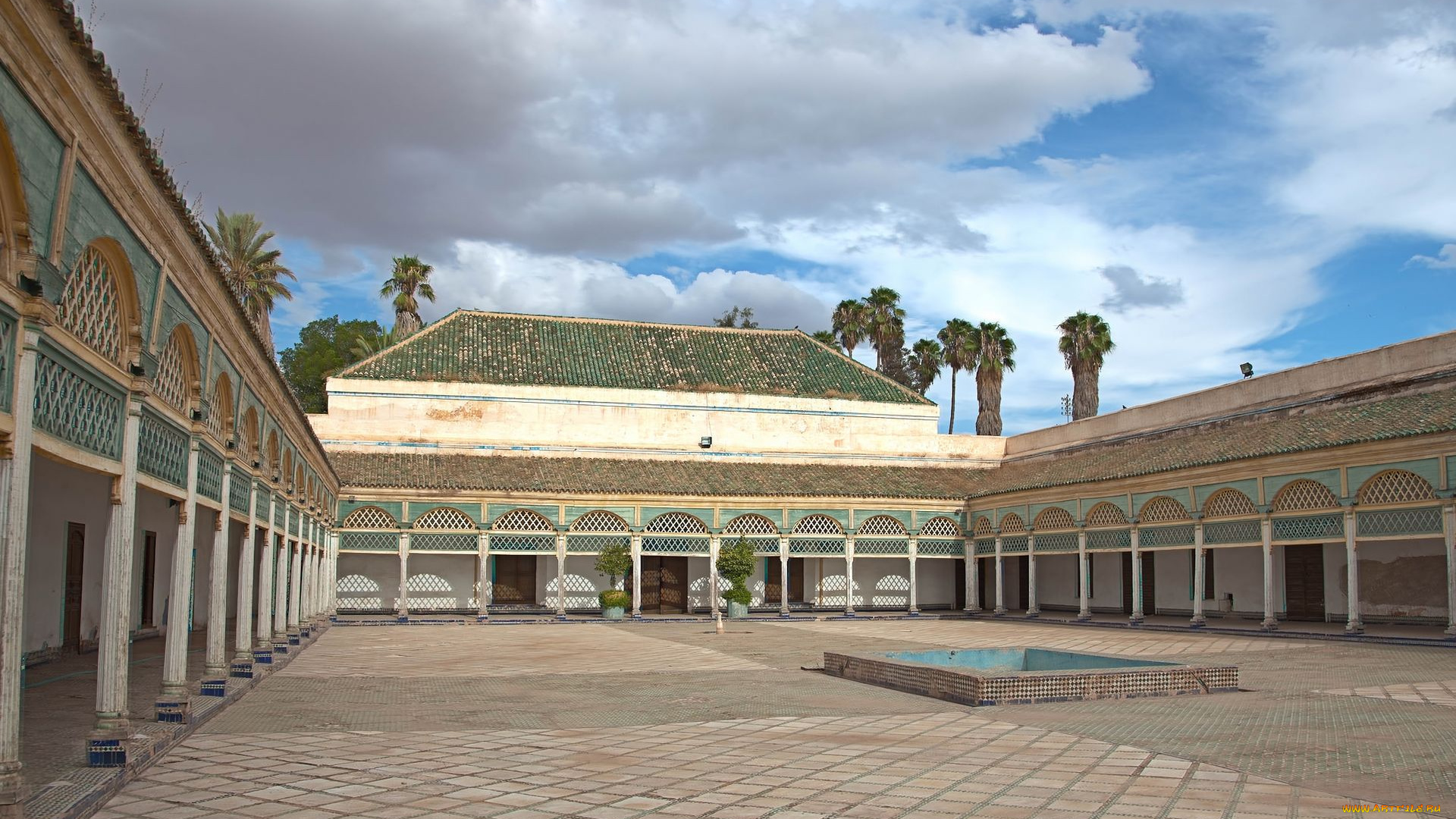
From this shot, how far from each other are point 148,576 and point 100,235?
14930 millimetres

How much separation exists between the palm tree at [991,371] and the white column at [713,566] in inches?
844

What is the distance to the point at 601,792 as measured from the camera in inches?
279

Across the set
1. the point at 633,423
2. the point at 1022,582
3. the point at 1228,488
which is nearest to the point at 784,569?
the point at 633,423

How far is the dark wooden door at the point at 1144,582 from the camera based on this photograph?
91.8 ft

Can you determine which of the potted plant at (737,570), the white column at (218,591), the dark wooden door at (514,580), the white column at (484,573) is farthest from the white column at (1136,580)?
the white column at (218,591)

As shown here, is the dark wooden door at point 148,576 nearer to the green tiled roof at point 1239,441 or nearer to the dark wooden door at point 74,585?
→ the dark wooden door at point 74,585

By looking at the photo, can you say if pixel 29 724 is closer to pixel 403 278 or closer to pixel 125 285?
pixel 125 285

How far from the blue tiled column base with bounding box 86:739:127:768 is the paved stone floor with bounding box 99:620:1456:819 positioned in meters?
0.22

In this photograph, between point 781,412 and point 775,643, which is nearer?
point 775,643

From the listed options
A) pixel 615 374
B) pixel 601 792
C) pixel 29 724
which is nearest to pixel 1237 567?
pixel 615 374

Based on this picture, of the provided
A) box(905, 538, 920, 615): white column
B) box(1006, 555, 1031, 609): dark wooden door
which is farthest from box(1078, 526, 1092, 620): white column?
box(1006, 555, 1031, 609): dark wooden door

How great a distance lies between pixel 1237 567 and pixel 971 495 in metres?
7.81

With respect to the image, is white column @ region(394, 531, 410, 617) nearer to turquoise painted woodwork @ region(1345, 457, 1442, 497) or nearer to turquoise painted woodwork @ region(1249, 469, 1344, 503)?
turquoise painted woodwork @ region(1249, 469, 1344, 503)

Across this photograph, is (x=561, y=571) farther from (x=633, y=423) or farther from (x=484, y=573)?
(x=633, y=423)
